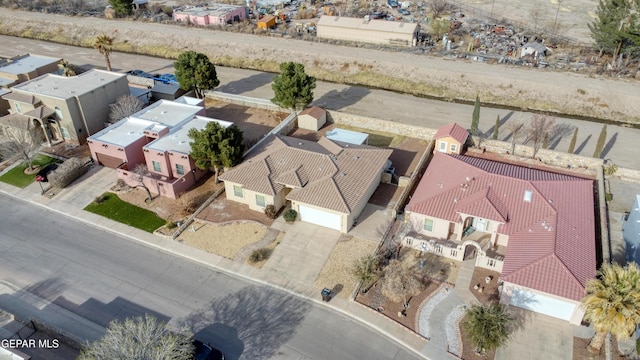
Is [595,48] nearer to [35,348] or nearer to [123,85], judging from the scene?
[123,85]

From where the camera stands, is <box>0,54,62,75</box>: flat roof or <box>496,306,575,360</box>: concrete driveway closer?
<box>496,306,575,360</box>: concrete driveway

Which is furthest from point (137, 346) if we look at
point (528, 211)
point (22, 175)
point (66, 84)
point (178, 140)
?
point (66, 84)

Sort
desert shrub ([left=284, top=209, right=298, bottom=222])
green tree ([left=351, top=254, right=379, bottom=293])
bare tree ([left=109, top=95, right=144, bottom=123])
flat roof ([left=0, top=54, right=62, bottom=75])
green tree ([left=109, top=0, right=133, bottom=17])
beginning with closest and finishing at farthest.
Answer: green tree ([left=351, top=254, right=379, bottom=293]), desert shrub ([left=284, top=209, right=298, bottom=222]), bare tree ([left=109, top=95, right=144, bottom=123]), flat roof ([left=0, top=54, right=62, bottom=75]), green tree ([left=109, top=0, right=133, bottom=17])

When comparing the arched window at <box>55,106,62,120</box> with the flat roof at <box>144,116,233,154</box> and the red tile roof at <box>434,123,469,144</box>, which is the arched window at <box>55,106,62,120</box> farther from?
the red tile roof at <box>434,123,469,144</box>

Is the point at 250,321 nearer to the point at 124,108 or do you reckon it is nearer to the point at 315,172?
the point at 315,172

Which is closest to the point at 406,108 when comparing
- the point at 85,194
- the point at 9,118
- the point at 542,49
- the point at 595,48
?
the point at 542,49

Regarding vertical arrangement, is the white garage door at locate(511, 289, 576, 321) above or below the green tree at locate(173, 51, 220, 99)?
below

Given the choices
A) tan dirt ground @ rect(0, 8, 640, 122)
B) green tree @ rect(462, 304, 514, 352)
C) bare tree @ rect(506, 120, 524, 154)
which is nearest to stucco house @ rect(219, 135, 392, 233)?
green tree @ rect(462, 304, 514, 352)
